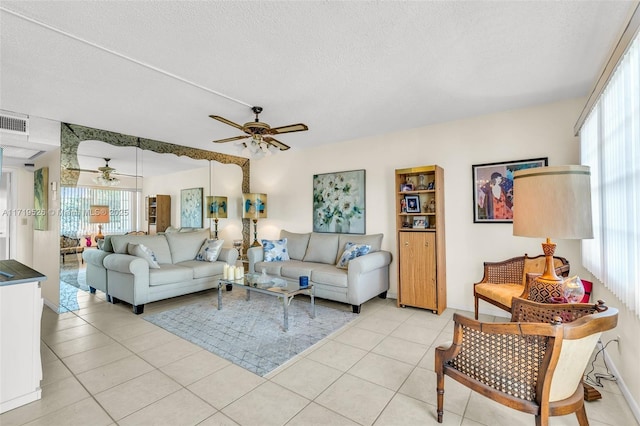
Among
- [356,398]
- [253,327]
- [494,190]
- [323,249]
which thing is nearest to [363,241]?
[323,249]

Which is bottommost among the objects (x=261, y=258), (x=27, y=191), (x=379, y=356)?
(x=379, y=356)

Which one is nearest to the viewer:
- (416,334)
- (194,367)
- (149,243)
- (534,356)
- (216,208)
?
(534,356)

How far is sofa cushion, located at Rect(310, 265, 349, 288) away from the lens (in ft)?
12.3

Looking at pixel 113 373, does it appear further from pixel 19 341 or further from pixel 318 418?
pixel 318 418

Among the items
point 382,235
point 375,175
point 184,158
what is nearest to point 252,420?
point 382,235

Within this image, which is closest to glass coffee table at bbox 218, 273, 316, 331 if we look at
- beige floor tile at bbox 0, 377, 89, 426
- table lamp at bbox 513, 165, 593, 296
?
beige floor tile at bbox 0, 377, 89, 426

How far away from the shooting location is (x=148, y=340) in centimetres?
289

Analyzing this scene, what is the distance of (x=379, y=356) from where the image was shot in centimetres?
257

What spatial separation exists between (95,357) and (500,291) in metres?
3.82

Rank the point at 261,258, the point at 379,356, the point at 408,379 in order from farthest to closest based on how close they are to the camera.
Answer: the point at 261,258, the point at 379,356, the point at 408,379

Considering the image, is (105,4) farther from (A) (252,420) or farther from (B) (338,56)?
(A) (252,420)

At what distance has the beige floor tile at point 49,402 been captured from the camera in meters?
1.80

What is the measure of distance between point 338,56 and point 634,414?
311cm

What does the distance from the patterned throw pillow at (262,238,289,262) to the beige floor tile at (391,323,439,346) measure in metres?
2.24
